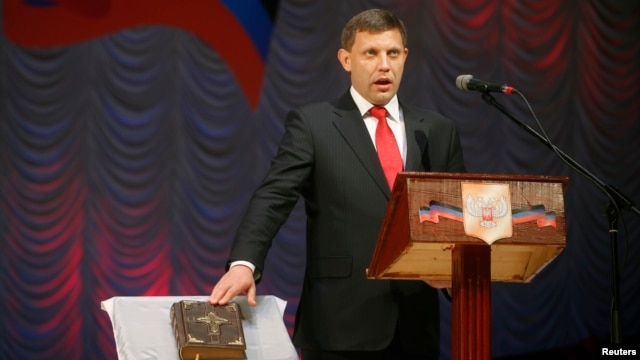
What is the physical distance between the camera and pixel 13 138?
5543 mm

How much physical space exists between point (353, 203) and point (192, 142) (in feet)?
11.6

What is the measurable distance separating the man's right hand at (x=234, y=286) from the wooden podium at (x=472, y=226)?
0.40 meters

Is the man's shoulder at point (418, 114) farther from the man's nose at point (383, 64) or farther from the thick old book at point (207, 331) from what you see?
the thick old book at point (207, 331)

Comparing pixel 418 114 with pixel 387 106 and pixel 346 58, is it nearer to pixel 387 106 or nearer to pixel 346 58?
pixel 387 106

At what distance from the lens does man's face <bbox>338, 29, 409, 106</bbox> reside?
2.53 meters

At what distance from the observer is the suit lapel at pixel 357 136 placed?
8.00ft

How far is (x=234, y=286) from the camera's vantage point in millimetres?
2156

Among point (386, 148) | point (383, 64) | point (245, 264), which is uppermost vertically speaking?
point (383, 64)

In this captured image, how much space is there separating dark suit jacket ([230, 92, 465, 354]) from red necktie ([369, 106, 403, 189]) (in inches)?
1.1

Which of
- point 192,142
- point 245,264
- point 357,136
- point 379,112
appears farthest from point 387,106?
point 192,142

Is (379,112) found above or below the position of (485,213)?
above

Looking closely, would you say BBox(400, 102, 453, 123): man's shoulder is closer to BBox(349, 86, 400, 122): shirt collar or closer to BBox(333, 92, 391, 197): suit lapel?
BBox(349, 86, 400, 122): shirt collar

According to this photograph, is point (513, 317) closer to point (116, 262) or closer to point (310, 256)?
point (116, 262)

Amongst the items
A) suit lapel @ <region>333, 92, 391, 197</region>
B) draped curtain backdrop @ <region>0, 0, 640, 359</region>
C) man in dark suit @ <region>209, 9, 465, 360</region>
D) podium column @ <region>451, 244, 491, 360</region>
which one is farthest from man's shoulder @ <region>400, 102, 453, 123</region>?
draped curtain backdrop @ <region>0, 0, 640, 359</region>
